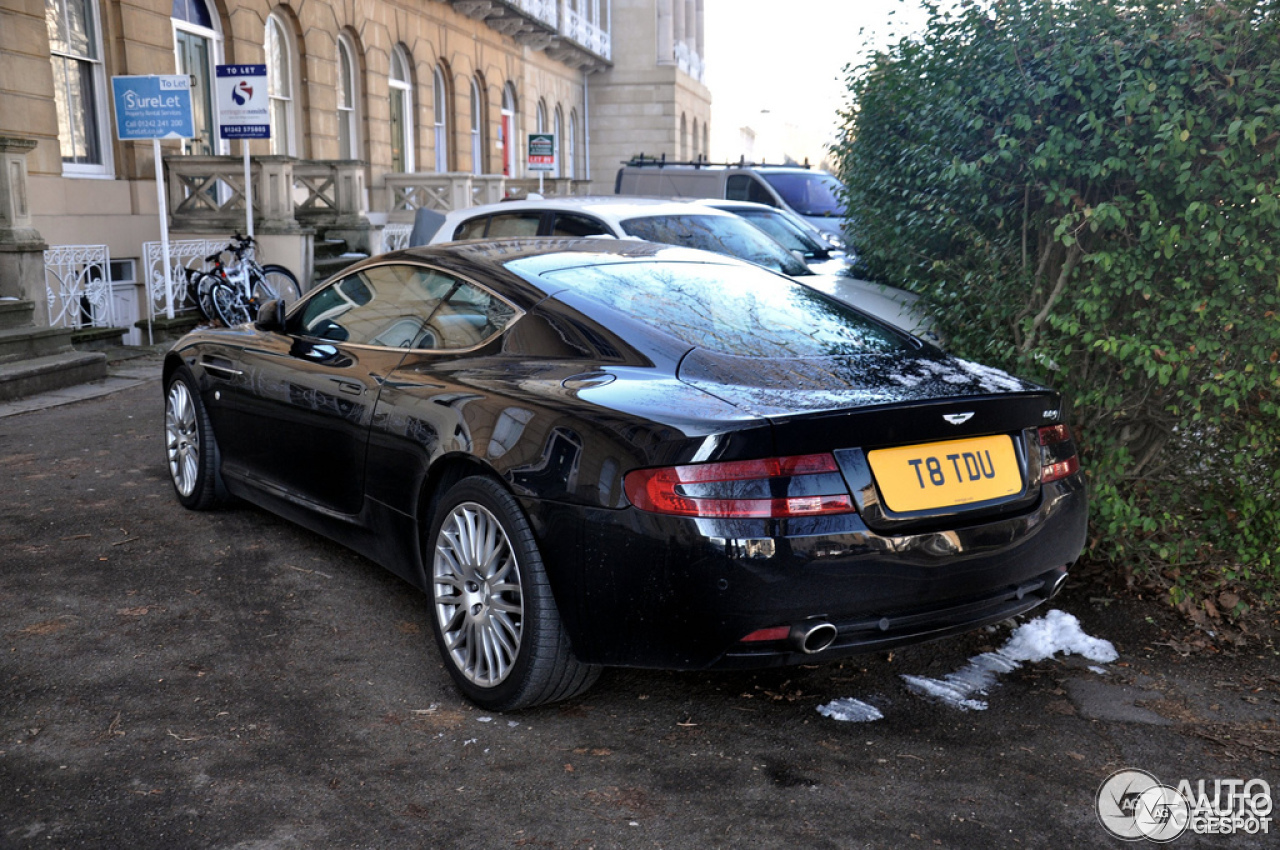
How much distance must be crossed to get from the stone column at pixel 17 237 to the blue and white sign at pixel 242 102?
137 inches

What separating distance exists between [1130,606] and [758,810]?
2.41 meters

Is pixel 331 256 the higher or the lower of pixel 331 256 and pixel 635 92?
the lower

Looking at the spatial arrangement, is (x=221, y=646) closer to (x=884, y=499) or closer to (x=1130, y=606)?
(x=884, y=499)

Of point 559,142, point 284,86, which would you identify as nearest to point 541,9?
point 559,142

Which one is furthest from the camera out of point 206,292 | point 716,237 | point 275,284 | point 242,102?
point 275,284

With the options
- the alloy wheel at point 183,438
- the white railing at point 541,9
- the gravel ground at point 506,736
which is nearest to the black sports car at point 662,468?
the gravel ground at point 506,736

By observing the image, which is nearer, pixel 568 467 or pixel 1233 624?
pixel 568 467

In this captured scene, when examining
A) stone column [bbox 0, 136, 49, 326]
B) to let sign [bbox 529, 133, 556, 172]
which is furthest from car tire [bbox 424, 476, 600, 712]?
to let sign [bbox 529, 133, 556, 172]

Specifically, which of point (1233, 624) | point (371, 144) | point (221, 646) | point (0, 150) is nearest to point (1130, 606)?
point (1233, 624)

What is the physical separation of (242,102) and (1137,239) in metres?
12.3

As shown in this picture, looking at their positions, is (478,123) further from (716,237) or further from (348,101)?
(716,237)

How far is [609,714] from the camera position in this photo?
3697mm

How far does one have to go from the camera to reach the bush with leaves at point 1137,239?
4281 mm

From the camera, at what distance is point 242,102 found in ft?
47.0
